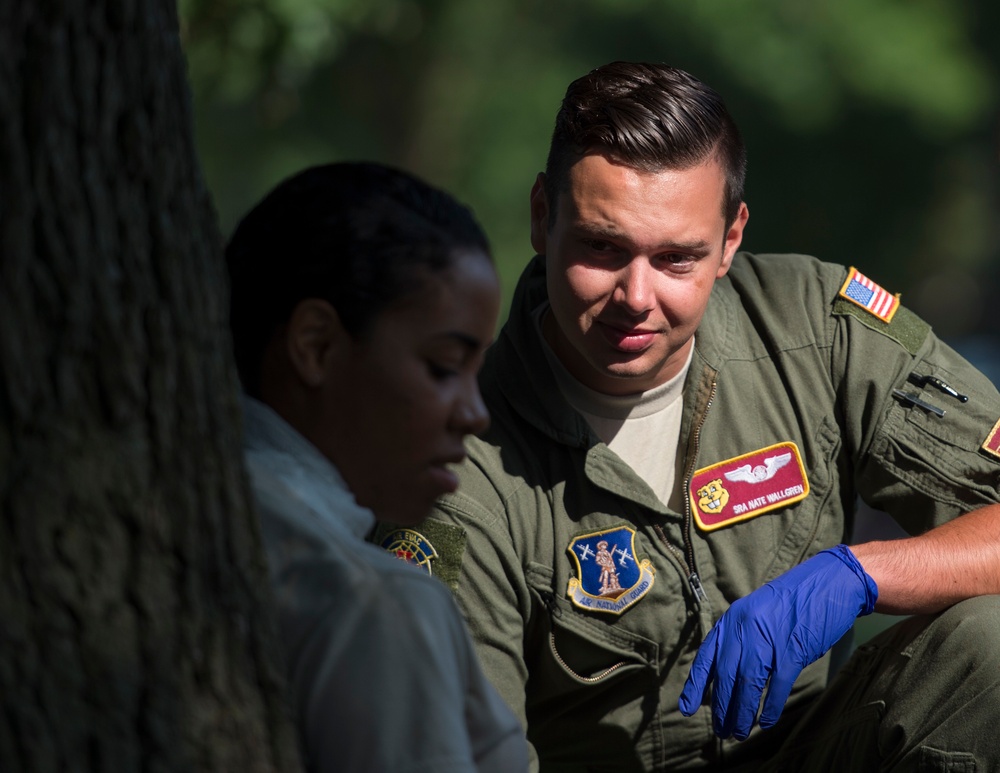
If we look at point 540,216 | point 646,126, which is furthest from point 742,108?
point 646,126

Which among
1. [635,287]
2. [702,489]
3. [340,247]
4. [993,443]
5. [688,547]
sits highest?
[340,247]

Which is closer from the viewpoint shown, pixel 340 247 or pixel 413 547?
pixel 340 247

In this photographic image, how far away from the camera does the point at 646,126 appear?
249cm

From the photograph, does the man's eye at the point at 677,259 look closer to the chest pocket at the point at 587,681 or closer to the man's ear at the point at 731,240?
the man's ear at the point at 731,240

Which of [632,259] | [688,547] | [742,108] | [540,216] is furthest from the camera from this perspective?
[742,108]

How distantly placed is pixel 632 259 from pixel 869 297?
587mm

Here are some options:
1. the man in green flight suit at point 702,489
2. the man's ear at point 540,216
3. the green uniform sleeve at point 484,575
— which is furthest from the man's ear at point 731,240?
the green uniform sleeve at point 484,575

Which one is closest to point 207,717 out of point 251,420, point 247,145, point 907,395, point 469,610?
point 251,420

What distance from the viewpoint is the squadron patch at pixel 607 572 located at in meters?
2.53

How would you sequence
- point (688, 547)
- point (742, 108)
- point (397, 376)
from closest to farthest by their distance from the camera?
point (397, 376)
point (688, 547)
point (742, 108)

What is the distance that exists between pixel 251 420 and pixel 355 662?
0.31 m

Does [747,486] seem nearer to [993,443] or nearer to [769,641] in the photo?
[769,641]

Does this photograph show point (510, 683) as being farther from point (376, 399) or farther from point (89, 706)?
point (89, 706)

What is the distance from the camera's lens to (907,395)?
8.64ft
